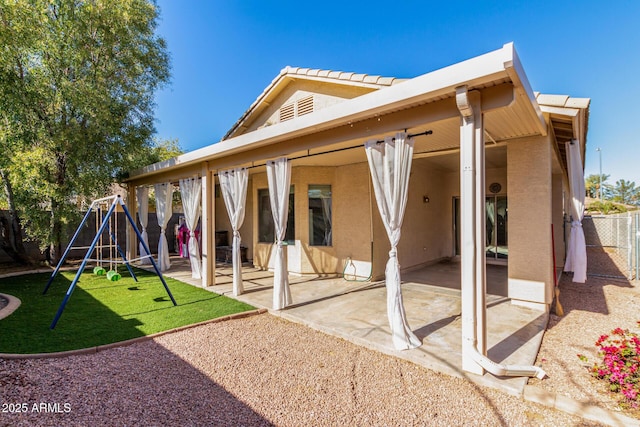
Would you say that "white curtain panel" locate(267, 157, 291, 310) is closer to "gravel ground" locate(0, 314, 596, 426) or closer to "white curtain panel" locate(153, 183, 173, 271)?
"gravel ground" locate(0, 314, 596, 426)

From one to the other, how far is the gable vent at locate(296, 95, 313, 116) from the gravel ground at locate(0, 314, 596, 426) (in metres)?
6.20

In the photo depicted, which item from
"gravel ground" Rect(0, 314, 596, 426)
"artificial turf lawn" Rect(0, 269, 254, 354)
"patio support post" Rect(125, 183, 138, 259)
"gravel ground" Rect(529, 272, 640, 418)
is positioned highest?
"patio support post" Rect(125, 183, 138, 259)

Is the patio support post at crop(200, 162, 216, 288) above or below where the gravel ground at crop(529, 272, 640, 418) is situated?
above

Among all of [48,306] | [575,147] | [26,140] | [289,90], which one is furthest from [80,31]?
[575,147]

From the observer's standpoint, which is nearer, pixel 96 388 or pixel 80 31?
pixel 96 388

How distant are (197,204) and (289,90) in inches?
159

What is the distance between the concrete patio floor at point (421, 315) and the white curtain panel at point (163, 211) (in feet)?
4.30

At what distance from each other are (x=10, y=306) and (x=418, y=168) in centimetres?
918

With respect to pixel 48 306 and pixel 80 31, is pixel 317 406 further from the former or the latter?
pixel 80 31

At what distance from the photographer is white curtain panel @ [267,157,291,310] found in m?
5.36

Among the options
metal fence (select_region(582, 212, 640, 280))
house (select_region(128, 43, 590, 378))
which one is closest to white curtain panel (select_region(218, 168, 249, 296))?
house (select_region(128, 43, 590, 378))

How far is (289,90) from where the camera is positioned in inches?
347

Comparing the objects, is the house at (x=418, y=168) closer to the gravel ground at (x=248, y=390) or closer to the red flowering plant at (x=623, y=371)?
the gravel ground at (x=248, y=390)

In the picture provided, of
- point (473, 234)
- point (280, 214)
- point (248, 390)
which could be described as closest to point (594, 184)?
point (280, 214)
